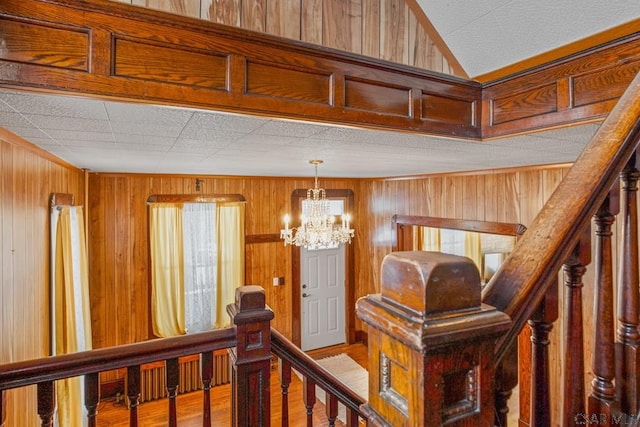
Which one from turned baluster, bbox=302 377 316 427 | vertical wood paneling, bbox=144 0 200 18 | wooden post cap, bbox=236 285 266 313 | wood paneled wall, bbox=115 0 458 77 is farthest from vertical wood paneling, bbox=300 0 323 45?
turned baluster, bbox=302 377 316 427

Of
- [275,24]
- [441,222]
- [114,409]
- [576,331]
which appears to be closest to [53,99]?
→ [275,24]

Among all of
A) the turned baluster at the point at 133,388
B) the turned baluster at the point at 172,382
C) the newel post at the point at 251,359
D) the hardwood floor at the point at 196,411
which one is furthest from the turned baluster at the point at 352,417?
the hardwood floor at the point at 196,411

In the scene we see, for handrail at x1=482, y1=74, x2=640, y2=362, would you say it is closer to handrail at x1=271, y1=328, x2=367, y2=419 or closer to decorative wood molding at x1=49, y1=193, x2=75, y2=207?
handrail at x1=271, y1=328, x2=367, y2=419

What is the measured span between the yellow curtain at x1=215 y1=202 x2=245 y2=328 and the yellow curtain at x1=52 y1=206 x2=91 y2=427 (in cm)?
192

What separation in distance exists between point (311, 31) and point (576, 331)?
4.91ft

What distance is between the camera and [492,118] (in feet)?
6.58

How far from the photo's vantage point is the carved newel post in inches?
17.7

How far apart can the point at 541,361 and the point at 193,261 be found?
4497mm

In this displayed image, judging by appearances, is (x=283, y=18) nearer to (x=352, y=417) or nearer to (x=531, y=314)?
(x=531, y=314)

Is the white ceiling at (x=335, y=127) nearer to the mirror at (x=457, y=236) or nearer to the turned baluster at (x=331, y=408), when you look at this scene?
the mirror at (x=457, y=236)

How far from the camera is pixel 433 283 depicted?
0.45 metres

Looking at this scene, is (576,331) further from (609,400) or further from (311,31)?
(311,31)

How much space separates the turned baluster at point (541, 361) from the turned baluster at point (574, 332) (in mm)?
66

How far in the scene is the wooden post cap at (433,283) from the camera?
1.48 feet
